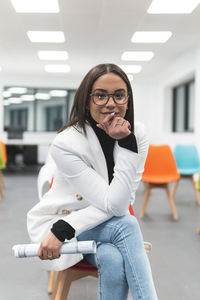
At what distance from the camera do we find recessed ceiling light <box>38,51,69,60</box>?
23.0 ft

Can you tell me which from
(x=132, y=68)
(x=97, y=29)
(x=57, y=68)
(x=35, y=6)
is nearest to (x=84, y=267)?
(x=35, y=6)

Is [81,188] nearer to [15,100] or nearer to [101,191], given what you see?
[101,191]

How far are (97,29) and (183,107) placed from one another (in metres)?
4.12

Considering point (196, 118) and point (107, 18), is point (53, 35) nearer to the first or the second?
point (107, 18)

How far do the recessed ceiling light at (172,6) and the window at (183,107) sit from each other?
3636 millimetres

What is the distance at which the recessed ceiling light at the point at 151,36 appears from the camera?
219 inches

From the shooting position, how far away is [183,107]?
8820 millimetres

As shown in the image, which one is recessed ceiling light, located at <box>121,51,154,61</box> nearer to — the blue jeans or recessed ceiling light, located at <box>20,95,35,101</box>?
recessed ceiling light, located at <box>20,95,35,101</box>

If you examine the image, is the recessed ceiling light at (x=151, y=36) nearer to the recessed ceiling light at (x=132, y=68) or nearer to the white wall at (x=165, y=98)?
the white wall at (x=165, y=98)

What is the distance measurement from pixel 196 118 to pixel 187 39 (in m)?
1.53

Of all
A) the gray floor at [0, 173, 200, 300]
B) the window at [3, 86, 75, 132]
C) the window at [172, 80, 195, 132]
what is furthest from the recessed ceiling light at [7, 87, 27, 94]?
the gray floor at [0, 173, 200, 300]

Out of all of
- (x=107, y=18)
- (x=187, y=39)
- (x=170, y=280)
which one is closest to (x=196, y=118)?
(x=187, y=39)

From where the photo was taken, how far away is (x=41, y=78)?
34.0 feet

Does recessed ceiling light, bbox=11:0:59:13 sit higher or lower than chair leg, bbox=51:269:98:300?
higher
